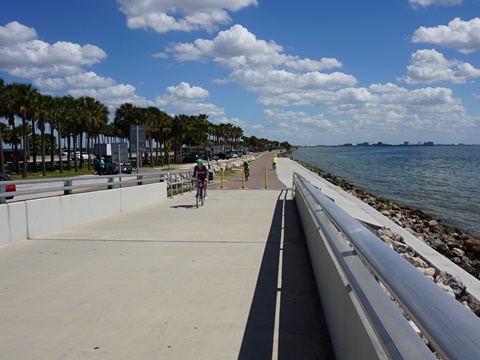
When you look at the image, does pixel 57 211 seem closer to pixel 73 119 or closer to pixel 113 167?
pixel 113 167

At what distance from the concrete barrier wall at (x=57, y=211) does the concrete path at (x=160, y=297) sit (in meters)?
0.28

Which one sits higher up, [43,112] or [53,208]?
[43,112]

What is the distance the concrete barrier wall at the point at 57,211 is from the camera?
8891 millimetres

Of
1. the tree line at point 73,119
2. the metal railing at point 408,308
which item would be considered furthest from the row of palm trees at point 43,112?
the metal railing at point 408,308

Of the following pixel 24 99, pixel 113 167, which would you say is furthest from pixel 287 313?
pixel 24 99

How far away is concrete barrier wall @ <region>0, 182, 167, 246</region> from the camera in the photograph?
889 cm

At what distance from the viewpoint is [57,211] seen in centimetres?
1052

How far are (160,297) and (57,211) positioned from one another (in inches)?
231

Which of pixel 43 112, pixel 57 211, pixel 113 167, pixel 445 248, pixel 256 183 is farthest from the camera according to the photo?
pixel 43 112

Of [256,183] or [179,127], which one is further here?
[179,127]

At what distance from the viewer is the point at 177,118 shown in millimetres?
82500

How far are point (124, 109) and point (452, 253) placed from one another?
63352 mm

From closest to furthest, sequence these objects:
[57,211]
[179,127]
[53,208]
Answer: [53,208], [57,211], [179,127]

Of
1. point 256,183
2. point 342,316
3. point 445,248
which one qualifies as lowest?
point 445,248
